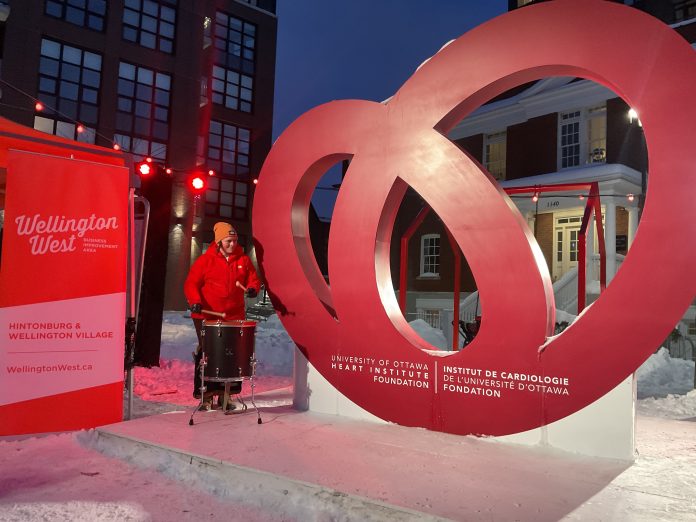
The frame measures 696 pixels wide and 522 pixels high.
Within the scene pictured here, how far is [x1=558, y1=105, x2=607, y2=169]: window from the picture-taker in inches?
642

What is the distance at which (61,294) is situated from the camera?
5477mm

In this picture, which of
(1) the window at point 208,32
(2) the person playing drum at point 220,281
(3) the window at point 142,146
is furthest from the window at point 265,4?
(2) the person playing drum at point 220,281

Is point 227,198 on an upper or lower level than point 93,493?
upper

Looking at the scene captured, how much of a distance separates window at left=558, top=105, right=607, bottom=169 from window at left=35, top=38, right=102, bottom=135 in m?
17.7

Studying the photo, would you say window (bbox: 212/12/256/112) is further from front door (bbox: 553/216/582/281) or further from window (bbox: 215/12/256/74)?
front door (bbox: 553/216/582/281)

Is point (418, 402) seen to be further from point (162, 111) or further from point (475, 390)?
point (162, 111)

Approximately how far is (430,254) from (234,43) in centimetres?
1610

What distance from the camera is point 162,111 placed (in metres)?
25.1

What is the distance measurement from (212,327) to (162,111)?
22.0m

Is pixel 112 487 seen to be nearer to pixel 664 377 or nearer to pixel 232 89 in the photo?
pixel 664 377

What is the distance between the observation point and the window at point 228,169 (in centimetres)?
2788

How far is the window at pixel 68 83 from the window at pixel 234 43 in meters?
6.62

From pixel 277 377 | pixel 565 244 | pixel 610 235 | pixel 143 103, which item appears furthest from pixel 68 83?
pixel 610 235

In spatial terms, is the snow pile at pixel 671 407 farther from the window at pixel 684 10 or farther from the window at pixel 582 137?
the window at pixel 684 10
